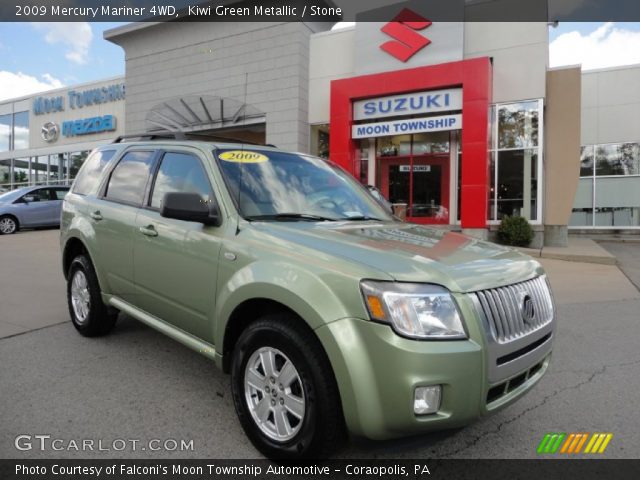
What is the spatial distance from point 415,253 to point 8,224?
675 inches

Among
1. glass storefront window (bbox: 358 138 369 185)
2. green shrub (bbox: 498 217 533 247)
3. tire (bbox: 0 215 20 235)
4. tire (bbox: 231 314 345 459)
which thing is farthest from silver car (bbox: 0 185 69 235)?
tire (bbox: 231 314 345 459)

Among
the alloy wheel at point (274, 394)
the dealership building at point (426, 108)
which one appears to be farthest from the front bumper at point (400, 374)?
the dealership building at point (426, 108)

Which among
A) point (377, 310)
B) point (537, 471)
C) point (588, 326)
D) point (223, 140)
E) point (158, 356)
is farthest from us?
point (588, 326)

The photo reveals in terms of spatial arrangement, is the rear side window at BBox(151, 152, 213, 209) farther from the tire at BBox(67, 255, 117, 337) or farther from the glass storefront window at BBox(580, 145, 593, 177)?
the glass storefront window at BBox(580, 145, 593, 177)

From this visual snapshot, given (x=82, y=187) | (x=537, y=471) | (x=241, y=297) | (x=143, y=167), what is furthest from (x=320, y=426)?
(x=82, y=187)

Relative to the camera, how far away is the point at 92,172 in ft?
16.1

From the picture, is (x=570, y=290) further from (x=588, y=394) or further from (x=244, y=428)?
(x=244, y=428)

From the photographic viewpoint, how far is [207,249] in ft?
10.1

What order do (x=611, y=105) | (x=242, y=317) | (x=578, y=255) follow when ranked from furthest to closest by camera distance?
(x=611, y=105) < (x=578, y=255) < (x=242, y=317)

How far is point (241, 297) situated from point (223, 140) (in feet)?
5.72

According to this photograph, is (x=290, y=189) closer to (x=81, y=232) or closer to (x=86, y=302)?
(x=81, y=232)

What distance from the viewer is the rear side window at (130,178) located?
4.00 metres

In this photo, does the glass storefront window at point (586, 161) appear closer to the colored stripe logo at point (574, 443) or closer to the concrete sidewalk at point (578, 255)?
the concrete sidewalk at point (578, 255)

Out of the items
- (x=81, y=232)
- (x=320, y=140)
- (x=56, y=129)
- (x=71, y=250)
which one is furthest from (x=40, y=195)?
(x=81, y=232)
